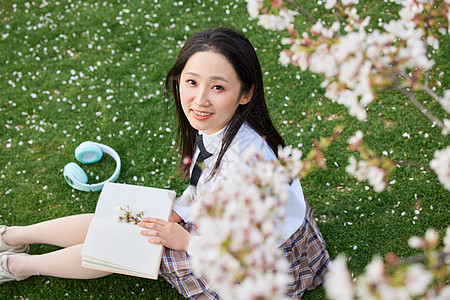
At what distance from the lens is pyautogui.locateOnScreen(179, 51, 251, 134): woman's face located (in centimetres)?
212

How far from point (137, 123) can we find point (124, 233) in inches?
59.7

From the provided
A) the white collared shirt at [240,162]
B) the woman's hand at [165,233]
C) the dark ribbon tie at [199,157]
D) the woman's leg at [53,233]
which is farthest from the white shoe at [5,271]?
the dark ribbon tie at [199,157]

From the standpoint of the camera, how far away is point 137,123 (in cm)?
373

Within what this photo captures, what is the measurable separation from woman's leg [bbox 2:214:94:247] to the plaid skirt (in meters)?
0.63

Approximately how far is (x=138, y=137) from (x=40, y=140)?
0.83 metres

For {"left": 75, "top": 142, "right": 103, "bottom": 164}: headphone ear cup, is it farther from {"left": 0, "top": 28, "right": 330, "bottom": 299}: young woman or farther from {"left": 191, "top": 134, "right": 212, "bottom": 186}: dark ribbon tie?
{"left": 191, "top": 134, "right": 212, "bottom": 186}: dark ribbon tie

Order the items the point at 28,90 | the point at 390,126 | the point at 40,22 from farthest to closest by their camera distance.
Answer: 1. the point at 40,22
2. the point at 28,90
3. the point at 390,126

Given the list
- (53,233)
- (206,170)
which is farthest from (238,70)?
(53,233)

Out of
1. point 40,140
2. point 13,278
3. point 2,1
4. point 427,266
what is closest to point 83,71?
point 40,140

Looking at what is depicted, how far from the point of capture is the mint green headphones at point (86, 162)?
3238mm

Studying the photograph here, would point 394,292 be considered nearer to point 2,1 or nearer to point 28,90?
point 28,90

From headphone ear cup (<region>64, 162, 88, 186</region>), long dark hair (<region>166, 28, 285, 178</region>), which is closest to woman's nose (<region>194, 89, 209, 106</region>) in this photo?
long dark hair (<region>166, 28, 285, 178</region>)

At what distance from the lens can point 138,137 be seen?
363cm

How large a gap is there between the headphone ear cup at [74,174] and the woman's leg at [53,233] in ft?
1.77
